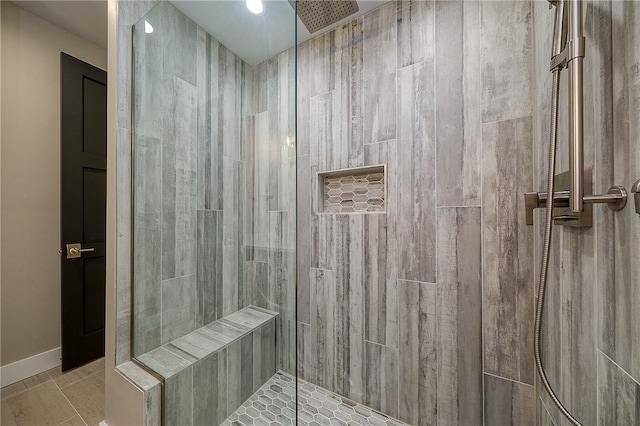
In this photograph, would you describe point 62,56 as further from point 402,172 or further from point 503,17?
point 503,17

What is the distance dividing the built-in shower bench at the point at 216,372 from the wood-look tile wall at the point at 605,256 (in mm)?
990

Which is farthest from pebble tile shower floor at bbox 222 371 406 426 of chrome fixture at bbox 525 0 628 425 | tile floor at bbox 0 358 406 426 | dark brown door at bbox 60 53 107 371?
dark brown door at bbox 60 53 107 371

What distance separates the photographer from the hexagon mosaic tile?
58.5 inches

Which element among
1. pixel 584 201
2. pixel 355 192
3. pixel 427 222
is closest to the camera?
pixel 584 201

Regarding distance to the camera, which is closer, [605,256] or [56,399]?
[605,256]

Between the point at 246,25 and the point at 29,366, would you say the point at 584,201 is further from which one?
the point at 29,366

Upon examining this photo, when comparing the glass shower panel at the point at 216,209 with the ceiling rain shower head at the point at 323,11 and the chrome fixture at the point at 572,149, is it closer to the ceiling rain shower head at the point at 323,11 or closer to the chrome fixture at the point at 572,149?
the ceiling rain shower head at the point at 323,11

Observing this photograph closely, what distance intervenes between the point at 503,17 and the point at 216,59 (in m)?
1.30

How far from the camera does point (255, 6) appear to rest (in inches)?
36.1

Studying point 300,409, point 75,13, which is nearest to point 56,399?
point 300,409

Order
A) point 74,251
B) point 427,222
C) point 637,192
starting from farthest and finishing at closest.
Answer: point 74,251 → point 427,222 → point 637,192

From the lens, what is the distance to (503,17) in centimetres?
112

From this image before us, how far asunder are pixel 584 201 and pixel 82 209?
265cm

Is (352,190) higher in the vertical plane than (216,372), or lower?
higher
